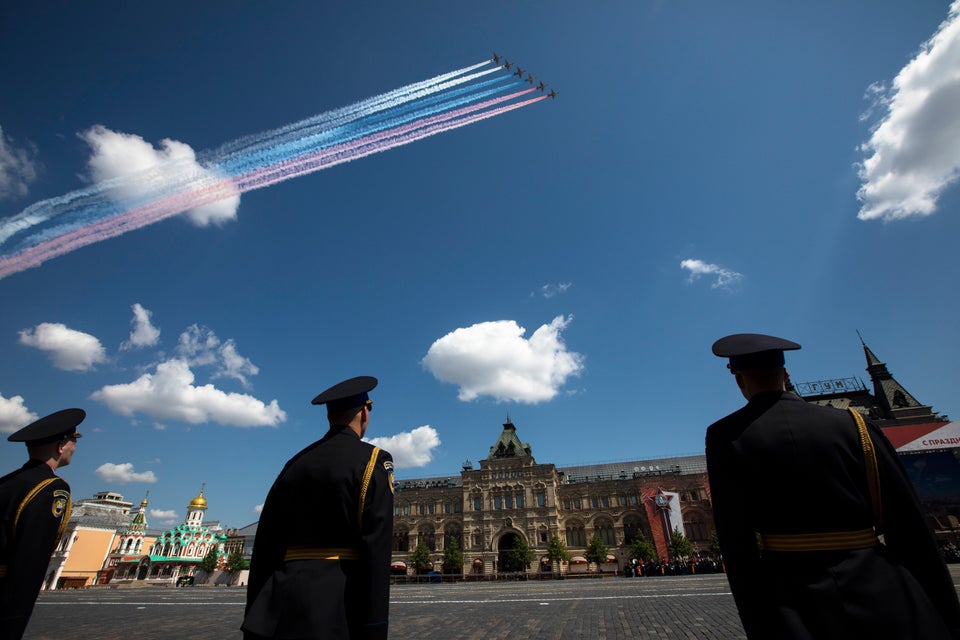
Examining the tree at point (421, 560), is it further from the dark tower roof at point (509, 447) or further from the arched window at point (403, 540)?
the dark tower roof at point (509, 447)

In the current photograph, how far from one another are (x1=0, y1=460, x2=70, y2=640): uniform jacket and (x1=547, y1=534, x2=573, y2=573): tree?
163 feet

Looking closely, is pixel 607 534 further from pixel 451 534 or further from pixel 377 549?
pixel 377 549

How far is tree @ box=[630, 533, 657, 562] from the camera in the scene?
4391 centimetres

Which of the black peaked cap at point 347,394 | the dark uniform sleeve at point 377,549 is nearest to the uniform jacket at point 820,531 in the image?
the dark uniform sleeve at point 377,549

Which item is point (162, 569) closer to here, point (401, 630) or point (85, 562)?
point (85, 562)

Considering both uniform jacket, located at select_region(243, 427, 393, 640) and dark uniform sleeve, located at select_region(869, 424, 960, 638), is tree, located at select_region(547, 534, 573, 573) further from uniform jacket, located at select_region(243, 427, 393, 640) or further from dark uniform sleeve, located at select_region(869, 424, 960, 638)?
dark uniform sleeve, located at select_region(869, 424, 960, 638)

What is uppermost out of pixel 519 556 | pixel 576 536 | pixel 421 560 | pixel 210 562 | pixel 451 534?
pixel 451 534

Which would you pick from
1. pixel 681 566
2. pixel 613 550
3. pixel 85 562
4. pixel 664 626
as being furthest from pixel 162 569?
pixel 664 626

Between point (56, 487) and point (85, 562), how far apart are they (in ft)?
244

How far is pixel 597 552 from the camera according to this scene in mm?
45906

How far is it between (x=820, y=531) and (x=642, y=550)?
49232 millimetres

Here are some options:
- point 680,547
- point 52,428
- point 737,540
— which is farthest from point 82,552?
point 737,540

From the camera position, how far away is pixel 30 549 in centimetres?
388

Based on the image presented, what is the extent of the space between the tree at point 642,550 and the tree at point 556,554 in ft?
22.4
